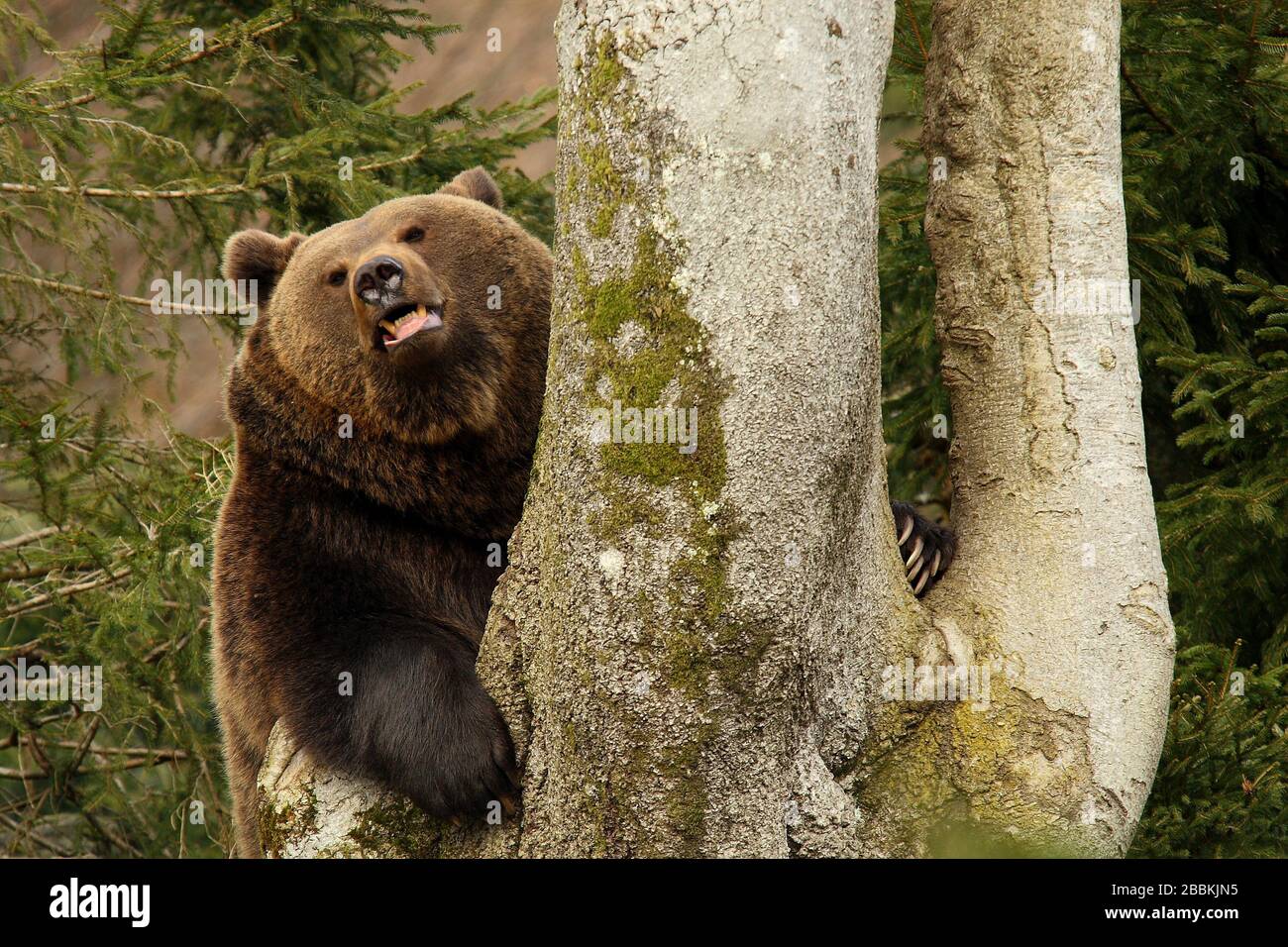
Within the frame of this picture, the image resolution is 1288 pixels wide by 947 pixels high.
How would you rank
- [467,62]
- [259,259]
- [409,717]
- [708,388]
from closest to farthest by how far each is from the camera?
1. [708,388]
2. [409,717]
3. [259,259]
4. [467,62]

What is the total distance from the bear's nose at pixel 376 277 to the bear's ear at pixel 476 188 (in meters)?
1.22

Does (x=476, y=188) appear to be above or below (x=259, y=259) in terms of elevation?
above

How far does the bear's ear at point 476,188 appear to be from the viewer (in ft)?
18.6

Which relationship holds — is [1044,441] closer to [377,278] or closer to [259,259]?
[377,278]

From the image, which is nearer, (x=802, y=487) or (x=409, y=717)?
(x=802, y=487)

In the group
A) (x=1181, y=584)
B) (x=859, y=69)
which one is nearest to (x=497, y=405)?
(x=859, y=69)

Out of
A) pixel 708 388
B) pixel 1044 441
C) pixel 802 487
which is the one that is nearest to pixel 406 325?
pixel 708 388

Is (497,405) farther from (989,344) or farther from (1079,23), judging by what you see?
(1079,23)

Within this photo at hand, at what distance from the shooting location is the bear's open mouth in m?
4.57

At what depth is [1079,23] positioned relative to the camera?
12.6 ft

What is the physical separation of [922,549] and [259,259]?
2995mm

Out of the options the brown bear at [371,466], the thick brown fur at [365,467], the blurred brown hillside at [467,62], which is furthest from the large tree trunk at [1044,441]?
the blurred brown hillside at [467,62]

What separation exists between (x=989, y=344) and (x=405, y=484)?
2.19 meters

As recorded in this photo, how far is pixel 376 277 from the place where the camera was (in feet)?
14.7
